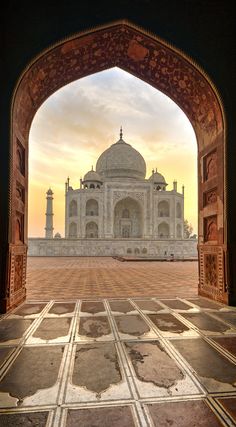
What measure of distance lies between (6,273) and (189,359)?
2.62 metres

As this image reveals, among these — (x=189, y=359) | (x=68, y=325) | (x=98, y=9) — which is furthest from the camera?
(x=98, y=9)

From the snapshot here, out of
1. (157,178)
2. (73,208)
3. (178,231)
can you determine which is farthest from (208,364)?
(157,178)

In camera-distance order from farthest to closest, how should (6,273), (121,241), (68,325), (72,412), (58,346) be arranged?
(121,241) → (6,273) → (68,325) → (58,346) → (72,412)

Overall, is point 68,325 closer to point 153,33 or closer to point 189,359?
point 189,359

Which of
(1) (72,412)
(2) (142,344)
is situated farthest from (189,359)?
(1) (72,412)

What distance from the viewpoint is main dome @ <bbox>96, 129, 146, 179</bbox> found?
31.5 metres

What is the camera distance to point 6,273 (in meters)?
3.65

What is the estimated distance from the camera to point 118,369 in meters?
1.89

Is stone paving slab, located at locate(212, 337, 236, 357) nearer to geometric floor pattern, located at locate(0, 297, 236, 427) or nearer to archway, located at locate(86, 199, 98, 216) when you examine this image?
geometric floor pattern, located at locate(0, 297, 236, 427)

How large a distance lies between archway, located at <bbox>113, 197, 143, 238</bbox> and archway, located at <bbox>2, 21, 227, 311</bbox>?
26280 millimetres

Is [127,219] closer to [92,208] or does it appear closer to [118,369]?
[92,208]

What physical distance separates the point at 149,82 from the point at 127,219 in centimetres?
2669

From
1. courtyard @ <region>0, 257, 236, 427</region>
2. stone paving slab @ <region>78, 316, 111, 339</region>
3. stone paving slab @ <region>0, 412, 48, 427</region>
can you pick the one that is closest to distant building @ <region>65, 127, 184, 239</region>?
courtyard @ <region>0, 257, 236, 427</region>

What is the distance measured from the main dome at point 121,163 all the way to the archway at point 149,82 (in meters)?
26.4
